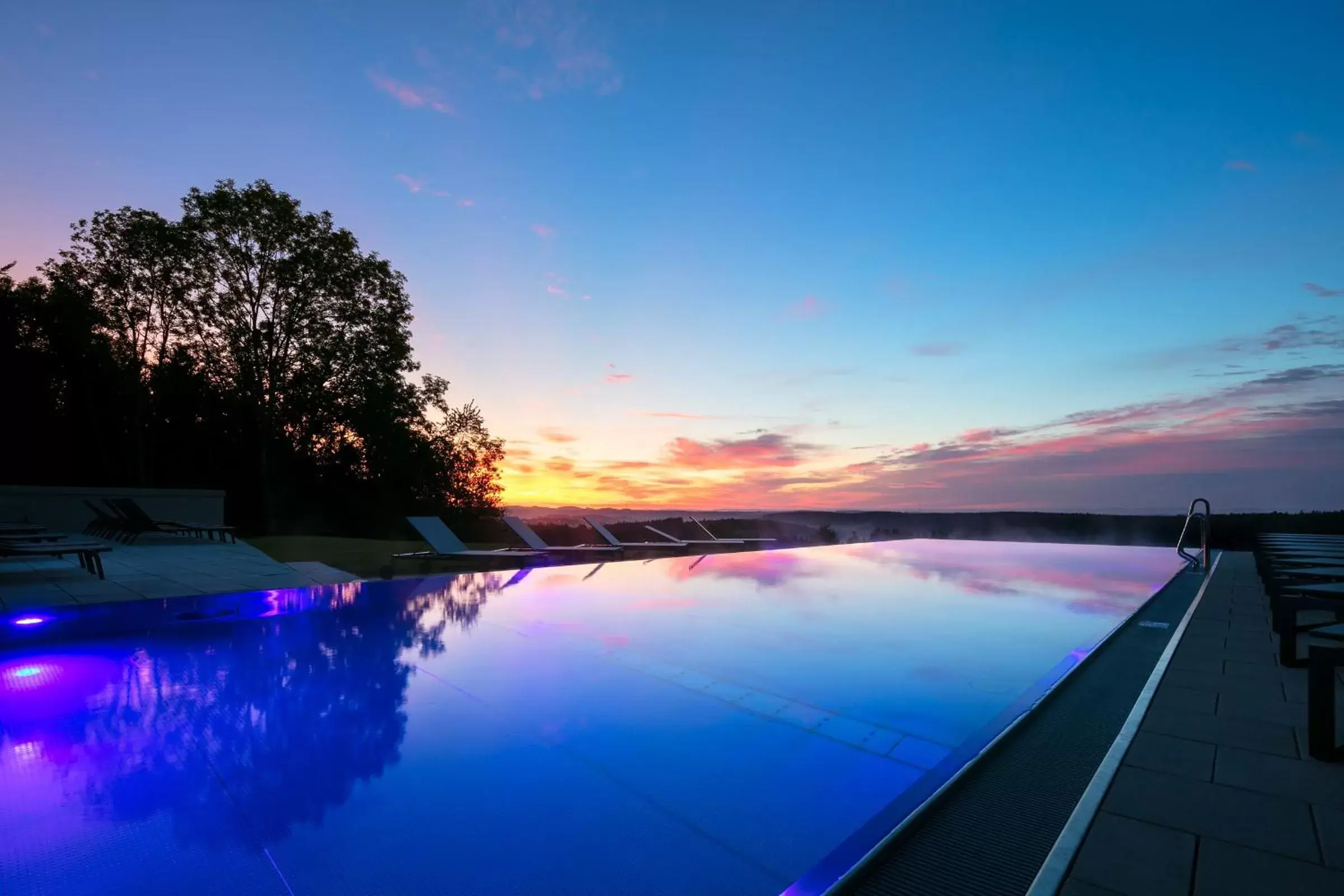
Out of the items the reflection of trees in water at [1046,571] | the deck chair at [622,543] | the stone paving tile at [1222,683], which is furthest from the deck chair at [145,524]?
the stone paving tile at [1222,683]

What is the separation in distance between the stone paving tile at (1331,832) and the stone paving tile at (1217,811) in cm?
2

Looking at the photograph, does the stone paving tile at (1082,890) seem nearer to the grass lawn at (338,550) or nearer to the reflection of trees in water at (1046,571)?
the reflection of trees in water at (1046,571)

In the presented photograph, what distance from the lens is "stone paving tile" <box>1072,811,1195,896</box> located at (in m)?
1.48

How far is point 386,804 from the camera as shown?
7.01ft

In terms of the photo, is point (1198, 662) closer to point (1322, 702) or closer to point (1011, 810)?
point (1322, 702)

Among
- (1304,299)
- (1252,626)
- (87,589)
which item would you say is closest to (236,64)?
(87,589)

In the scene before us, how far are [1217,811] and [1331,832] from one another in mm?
255

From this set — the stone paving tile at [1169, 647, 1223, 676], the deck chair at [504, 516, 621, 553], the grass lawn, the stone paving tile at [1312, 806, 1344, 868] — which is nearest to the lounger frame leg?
the stone paving tile at [1312, 806, 1344, 868]

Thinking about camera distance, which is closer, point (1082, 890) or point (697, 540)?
point (1082, 890)

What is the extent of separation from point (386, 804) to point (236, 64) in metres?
11.2

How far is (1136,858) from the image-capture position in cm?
158

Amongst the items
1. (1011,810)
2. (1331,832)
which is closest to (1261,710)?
(1331,832)

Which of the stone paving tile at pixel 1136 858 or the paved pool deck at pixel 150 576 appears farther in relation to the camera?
the paved pool deck at pixel 150 576

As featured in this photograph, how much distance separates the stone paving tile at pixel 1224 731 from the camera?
234 centimetres
